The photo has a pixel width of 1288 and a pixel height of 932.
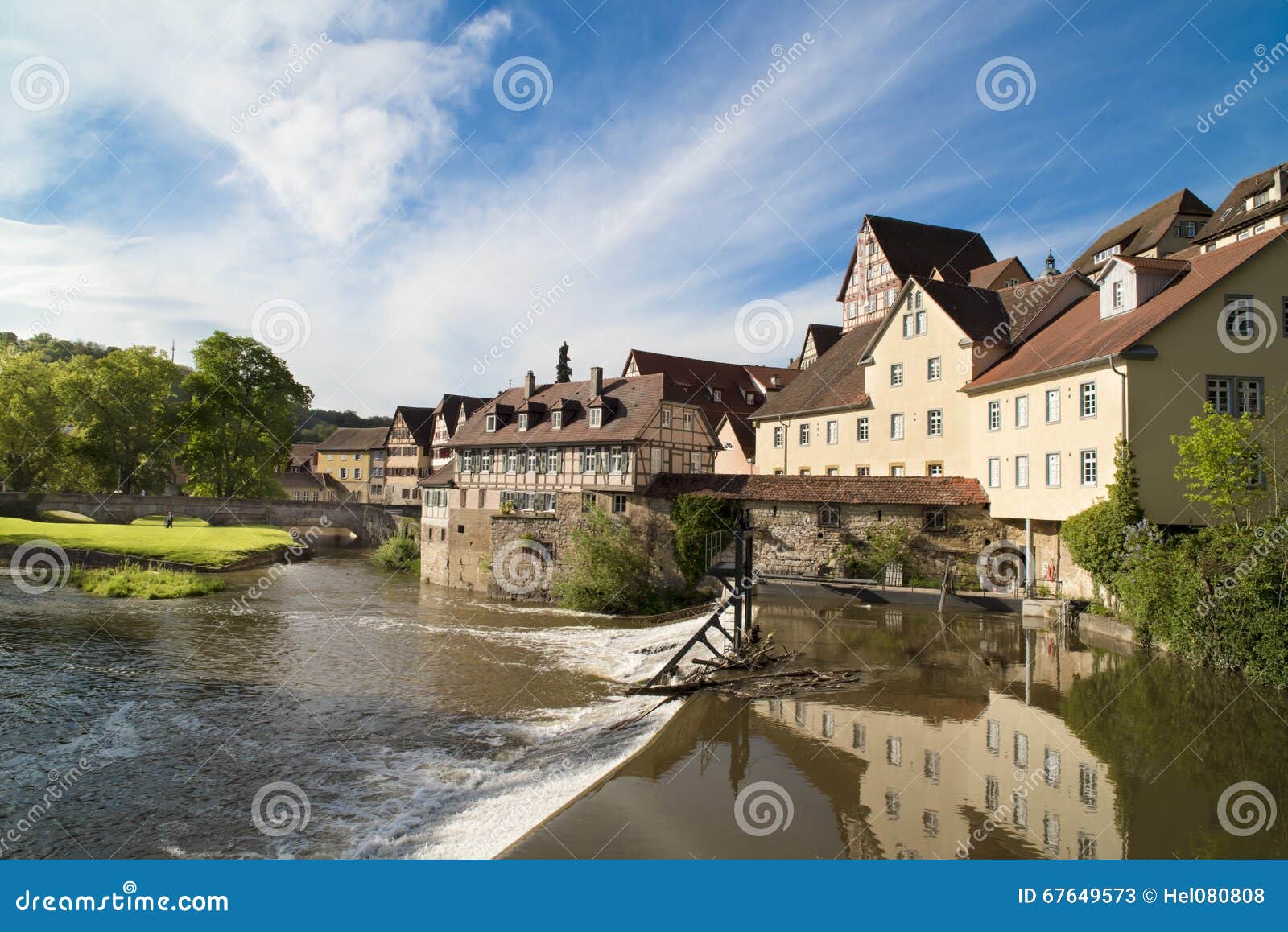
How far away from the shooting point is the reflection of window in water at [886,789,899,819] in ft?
28.4

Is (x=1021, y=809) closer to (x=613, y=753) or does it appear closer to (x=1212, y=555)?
(x=613, y=753)

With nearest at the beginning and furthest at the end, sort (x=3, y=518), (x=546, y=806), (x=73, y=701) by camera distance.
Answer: (x=546, y=806), (x=73, y=701), (x=3, y=518)

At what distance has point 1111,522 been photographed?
58.1 feet

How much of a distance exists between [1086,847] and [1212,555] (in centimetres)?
966

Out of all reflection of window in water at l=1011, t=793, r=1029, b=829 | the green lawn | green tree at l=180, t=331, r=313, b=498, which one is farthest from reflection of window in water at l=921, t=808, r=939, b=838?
green tree at l=180, t=331, r=313, b=498

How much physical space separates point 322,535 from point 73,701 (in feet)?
133

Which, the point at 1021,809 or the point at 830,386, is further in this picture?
the point at 830,386

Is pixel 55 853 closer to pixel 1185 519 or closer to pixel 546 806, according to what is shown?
pixel 546 806

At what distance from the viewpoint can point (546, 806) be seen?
30.6 ft

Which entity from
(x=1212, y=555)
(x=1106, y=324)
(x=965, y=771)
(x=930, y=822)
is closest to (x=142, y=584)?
(x=965, y=771)

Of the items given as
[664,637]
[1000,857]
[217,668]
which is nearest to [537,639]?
[664,637]

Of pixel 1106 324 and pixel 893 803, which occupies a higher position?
pixel 1106 324

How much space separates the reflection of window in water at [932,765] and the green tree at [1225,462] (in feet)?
31.7

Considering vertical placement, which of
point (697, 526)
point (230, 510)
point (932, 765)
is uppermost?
point (230, 510)
